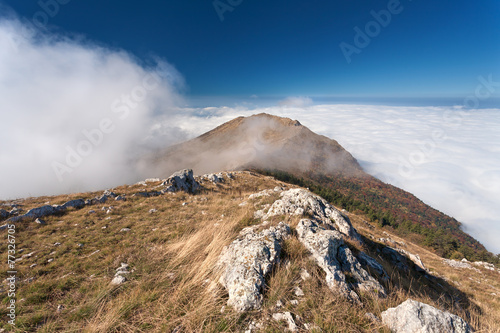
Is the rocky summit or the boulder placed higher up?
the boulder

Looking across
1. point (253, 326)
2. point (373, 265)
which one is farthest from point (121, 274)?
point (373, 265)

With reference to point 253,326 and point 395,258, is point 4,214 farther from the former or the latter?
point 395,258

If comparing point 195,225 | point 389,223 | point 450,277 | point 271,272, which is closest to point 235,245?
point 271,272

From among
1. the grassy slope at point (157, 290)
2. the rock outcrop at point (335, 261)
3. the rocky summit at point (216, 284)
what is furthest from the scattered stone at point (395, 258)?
the rock outcrop at point (335, 261)

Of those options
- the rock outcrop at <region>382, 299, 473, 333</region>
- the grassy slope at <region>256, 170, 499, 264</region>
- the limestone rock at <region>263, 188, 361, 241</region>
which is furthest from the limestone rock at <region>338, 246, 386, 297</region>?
the grassy slope at <region>256, 170, 499, 264</region>

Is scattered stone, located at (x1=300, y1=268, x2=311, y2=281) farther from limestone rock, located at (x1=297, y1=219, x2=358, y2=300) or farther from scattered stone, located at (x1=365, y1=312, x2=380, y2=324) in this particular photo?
scattered stone, located at (x1=365, y1=312, x2=380, y2=324)

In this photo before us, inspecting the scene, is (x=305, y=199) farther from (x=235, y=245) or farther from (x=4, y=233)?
(x=4, y=233)

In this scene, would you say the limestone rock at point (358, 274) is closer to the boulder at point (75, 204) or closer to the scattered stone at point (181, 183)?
the scattered stone at point (181, 183)
